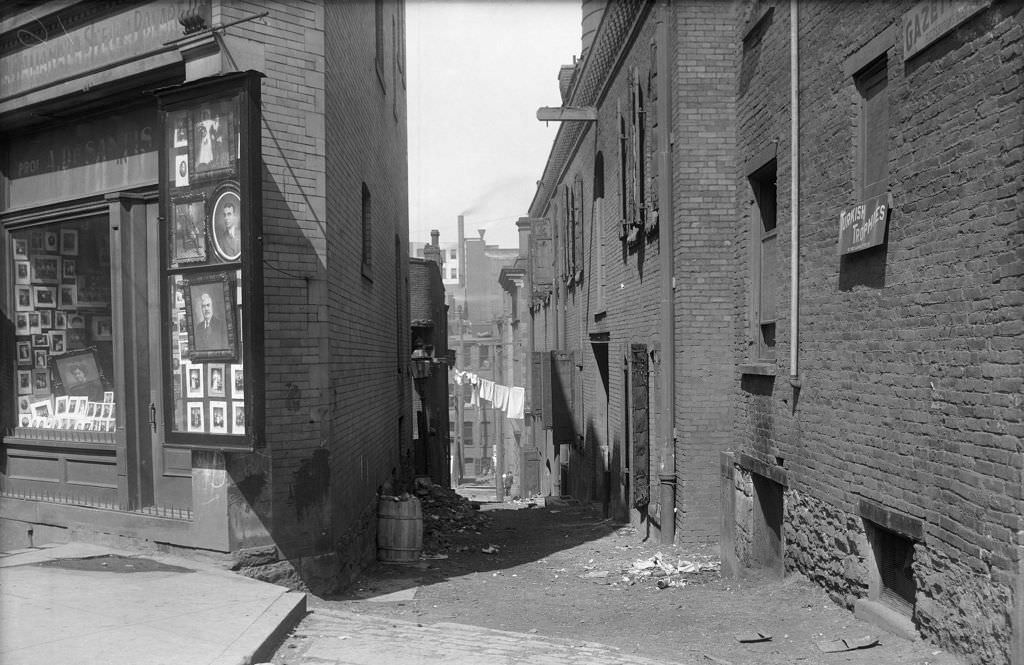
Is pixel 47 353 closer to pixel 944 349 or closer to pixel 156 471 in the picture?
pixel 156 471

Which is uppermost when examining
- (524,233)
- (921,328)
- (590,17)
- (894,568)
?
(590,17)

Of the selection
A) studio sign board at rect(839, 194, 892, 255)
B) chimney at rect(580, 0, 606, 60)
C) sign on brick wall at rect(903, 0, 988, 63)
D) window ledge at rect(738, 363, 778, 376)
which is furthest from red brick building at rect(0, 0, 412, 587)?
chimney at rect(580, 0, 606, 60)

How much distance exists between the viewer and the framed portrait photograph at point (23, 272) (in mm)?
10113

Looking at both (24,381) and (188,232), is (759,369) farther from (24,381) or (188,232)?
(24,381)

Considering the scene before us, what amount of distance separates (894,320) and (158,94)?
6.21 meters

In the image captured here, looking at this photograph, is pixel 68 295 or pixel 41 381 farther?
pixel 41 381

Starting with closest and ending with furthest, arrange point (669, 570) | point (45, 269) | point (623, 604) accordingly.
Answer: point (623, 604), point (45, 269), point (669, 570)

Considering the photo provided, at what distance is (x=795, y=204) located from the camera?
330 inches

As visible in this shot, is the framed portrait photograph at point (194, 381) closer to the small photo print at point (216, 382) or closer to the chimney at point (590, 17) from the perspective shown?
the small photo print at point (216, 382)

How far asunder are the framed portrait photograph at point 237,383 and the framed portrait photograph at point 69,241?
12.0ft

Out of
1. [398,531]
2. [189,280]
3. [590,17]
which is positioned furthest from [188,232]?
[590,17]

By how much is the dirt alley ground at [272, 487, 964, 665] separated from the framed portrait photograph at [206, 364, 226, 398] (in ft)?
6.55

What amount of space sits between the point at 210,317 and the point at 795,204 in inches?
215

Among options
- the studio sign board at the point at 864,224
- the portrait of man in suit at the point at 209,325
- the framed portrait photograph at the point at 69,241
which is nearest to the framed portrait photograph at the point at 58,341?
the framed portrait photograph at the point at 69,241
